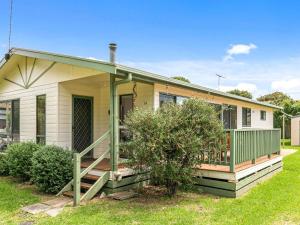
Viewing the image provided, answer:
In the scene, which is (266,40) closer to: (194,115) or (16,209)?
(194,115)

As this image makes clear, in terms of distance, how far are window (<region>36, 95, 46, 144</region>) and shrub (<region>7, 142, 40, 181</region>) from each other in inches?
22.1

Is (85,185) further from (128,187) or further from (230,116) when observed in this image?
(230,116)

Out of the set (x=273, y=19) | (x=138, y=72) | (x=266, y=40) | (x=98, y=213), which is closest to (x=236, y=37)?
(x=266, y=40)

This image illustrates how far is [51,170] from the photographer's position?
6.93m

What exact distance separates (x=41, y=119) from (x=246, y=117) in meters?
10.7

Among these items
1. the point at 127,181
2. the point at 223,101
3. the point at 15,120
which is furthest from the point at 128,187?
the point at 223,101

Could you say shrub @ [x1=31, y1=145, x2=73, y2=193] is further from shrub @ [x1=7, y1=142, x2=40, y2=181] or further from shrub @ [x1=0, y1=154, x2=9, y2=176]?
shrub @ [x1=0, y1=154, x2=9, y2=176]

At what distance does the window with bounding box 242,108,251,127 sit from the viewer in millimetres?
14914

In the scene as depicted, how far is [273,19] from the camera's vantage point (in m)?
14.5

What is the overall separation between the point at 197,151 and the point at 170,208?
139 centimetres

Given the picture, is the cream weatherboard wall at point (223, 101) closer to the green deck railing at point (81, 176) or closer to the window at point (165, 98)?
the window at point (165, 98)

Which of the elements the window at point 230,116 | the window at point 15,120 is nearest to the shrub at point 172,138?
the window at point 15,120

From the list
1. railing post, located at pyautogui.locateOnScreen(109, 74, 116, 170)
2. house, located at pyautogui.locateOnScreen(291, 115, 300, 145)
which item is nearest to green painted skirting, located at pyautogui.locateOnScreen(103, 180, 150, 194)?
railing post, located at pyautogui.locateOnScreen(109, 74, 116, 170)

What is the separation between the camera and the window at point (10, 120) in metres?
10.6
